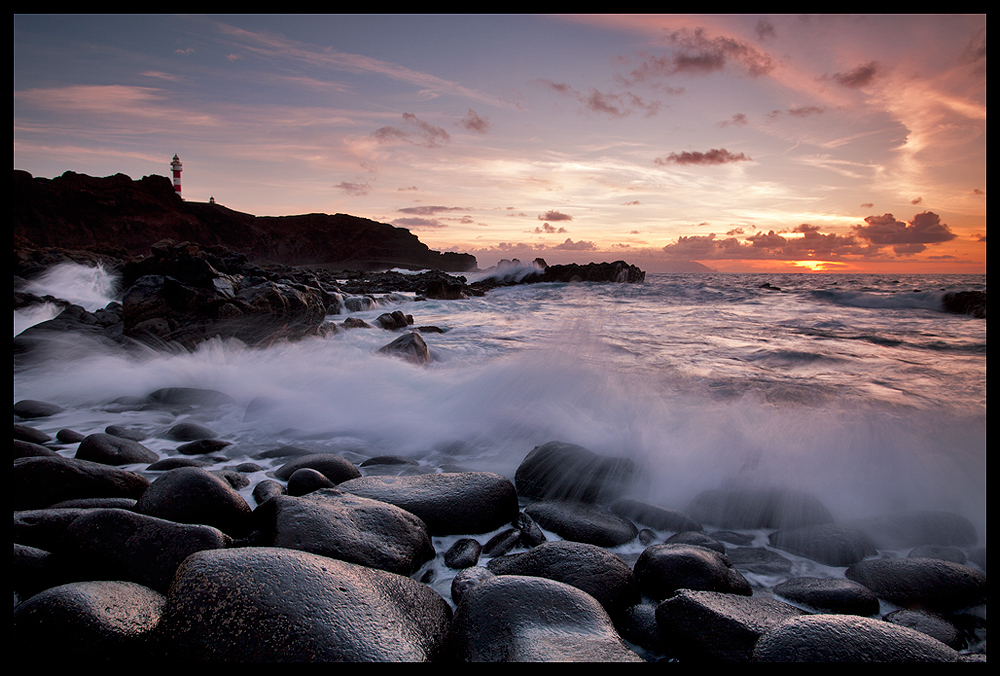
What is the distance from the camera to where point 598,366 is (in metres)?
5.68

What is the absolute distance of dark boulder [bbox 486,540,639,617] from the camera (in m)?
1.73

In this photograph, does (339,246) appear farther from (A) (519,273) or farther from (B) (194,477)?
(B) (194,477)

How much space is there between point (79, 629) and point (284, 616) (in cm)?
59

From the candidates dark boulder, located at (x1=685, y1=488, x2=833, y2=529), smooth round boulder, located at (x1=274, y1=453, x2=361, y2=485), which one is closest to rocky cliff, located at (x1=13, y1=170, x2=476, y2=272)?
smooth round boulder, located at (x1=274, y1=453, x2=361, y2=485)

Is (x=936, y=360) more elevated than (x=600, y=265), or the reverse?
(x=600, y=265)

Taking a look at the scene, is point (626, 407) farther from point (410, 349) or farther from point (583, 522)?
point (410, 349)

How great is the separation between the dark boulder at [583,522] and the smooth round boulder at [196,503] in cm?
150

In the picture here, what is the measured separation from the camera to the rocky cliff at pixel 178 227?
155 feet

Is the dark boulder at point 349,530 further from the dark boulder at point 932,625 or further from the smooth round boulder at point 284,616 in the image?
the dark boulder at point 932,625

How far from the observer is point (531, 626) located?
1396 mm

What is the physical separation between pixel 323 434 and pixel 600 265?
119 ft

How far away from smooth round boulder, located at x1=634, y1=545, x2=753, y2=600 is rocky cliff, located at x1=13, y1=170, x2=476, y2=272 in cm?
4430
